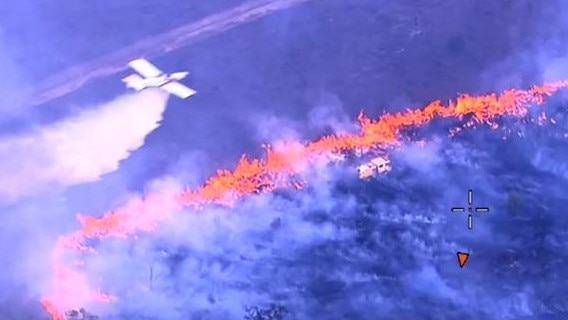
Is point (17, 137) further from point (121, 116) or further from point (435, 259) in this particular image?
point (435, 259)

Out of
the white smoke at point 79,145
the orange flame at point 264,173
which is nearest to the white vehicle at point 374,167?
the orange flame at point 264,173

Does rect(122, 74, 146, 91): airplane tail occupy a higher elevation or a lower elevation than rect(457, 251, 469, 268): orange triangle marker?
higher

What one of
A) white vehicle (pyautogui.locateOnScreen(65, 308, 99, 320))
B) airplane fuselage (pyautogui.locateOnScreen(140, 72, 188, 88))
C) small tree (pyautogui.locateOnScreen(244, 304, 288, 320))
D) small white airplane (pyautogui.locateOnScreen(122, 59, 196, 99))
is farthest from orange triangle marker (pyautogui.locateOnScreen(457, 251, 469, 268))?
airplane fuselage (pyautogui.locateOnScreen(140, 72, 188, 88))

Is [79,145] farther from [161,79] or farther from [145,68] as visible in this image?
[145,68]

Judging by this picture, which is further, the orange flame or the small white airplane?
the small white airplane

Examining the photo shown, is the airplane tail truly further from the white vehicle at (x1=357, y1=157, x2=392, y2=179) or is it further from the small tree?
the small tree

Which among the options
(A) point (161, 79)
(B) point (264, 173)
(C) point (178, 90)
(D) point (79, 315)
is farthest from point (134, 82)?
(D) point (79, 315)

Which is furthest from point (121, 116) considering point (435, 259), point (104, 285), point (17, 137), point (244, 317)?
point (435, 259)
